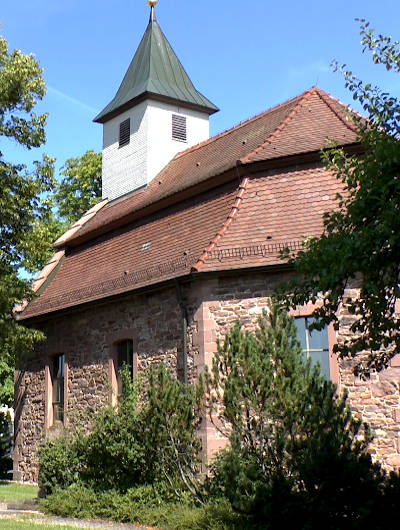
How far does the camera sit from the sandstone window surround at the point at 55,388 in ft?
60.6

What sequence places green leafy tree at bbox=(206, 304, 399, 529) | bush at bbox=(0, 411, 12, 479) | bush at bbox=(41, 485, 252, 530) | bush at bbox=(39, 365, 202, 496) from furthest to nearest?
1. bush at bbox=(0, 411, 12, 479)
2. bush at bbox=(39, 365, 202, 496)
3. bush at bbox=(41, 485, 252, 530)
4. green leafy tree at bbox=(206, 304, 399, 529)

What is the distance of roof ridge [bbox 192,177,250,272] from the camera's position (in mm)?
13914

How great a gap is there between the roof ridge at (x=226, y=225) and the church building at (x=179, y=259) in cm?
3

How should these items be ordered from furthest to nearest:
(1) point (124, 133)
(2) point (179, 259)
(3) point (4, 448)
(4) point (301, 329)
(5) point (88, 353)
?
(3) point (4, 448), (1) point (124, 133), (5) point (88, 353), (2) point (179, 259), (4) point (301, 329)

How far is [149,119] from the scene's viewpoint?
2283 cm

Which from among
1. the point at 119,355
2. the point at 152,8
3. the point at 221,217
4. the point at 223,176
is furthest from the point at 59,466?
the point at 152,8

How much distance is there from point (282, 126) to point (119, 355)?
256 inches

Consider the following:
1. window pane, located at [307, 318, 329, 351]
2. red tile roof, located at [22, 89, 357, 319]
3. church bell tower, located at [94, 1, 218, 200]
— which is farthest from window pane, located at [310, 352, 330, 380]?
church bell tower, located at [94, 1, 218, 200]

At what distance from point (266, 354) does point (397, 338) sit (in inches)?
119

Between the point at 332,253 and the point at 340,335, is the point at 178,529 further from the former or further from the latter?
the point at 332,253

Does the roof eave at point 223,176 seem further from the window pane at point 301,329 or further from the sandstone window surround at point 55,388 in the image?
the sandstone window surround at point 55,388

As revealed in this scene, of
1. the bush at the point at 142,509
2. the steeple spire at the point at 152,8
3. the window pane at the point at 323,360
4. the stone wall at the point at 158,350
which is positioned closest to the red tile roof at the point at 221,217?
the stone wall at the point at 158,350

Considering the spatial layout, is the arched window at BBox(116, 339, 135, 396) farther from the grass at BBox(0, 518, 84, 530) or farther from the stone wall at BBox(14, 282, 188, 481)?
the grass at BBox(0, 518, 84, 530)

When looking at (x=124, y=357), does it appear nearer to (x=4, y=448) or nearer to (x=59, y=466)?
(x=59, y=466)
